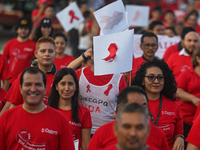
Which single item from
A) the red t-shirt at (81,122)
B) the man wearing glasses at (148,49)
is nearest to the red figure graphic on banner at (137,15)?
the man wearing glasses at (148,49)

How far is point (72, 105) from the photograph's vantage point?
4.69 meters

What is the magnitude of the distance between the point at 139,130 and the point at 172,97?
6.85 ft

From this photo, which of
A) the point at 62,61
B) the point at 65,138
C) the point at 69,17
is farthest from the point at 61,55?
the point at 65,138

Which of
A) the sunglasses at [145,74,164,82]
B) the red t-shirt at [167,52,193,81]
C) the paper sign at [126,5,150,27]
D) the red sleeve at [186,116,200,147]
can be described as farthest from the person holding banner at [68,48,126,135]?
the paper sign at [126,5,150,27]

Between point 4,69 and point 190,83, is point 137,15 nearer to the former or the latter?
point 190,83

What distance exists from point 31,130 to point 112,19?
255 cm

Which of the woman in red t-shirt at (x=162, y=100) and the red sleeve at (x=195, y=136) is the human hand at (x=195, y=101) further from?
the red sleeve at (x=195, y=136)

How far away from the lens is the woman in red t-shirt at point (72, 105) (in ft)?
15.0

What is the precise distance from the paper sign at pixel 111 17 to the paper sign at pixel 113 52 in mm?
558

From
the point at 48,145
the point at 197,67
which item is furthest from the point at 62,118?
the point at 197,67

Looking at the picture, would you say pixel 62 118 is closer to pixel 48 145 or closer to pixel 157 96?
pixel 48 145

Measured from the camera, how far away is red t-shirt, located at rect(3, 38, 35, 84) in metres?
7.80

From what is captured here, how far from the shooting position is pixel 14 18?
2009cm

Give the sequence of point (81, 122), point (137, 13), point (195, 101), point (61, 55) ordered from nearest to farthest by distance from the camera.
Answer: point (81, 122)
point (195, 101)
point (61, 55)
point (137, 13)
